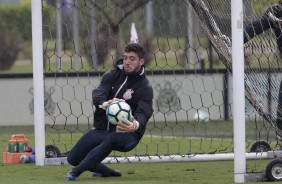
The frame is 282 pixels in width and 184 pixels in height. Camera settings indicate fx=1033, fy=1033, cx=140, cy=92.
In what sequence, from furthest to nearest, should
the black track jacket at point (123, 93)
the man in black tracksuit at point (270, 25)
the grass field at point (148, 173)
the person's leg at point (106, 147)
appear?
the man in black tracksuit at point (270, 25) < the black track jacket at point (123, 93) < the grass field at point (148, 173) < the person's leg at point (106, 147)

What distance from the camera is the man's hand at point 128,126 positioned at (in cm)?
1023

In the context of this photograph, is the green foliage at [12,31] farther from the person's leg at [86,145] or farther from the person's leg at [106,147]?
the person's leg at [106,147]

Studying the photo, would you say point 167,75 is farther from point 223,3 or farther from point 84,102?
point 223,3

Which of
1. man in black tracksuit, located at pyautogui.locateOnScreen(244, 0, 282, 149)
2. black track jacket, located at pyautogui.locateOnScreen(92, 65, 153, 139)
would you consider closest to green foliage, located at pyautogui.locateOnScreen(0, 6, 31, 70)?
man in black tracksuit, located at pyautogui.locateOnScreen(244, 0, 282, 149)

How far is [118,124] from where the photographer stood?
10.2 metres

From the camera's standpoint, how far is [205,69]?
19.4 meters

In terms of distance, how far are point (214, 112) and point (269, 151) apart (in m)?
7.45

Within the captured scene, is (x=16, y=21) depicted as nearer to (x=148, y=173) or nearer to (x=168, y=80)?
(x=168, y=80)

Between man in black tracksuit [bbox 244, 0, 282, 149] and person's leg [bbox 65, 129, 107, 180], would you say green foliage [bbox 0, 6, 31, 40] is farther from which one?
person's leg [bbox 65, 129, 107, 180]

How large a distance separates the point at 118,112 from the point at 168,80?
31.0 feet

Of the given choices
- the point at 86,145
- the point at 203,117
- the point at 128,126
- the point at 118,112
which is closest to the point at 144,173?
the point at 86,145

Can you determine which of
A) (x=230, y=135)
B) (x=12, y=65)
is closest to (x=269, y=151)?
(x=230, y=135)

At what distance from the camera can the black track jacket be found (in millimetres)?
10594

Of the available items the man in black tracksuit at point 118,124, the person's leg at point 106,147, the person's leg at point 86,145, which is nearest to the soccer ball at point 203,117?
the man in black tracksuit at point 118,124
